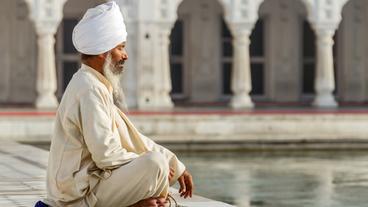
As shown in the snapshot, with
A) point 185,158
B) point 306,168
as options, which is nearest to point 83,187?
point 306,168

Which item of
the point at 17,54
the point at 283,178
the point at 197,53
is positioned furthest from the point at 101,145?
the point at 197,53

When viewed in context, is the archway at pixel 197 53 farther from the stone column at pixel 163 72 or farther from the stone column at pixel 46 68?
the stone column at pixel 46 68

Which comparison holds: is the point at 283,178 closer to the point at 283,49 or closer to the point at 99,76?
the point at 99,76

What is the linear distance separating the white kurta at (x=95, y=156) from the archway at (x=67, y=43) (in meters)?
19.6

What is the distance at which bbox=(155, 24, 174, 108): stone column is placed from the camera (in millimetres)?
22681

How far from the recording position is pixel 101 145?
16.3 feet

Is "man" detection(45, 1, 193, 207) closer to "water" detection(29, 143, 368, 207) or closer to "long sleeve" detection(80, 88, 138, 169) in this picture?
"long sleeve" detection(80, 88, 138, 169)

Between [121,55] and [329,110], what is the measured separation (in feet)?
55.0

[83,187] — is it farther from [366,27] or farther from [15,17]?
[366,27]

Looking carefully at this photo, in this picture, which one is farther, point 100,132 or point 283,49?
point 283,49

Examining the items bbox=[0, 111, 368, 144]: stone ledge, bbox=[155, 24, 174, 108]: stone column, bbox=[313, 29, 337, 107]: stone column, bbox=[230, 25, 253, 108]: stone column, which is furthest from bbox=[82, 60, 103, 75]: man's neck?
bbox=[313, 29, 337, 107]: stone column

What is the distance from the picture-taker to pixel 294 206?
11195mm

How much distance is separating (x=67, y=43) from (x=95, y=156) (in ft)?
65.5

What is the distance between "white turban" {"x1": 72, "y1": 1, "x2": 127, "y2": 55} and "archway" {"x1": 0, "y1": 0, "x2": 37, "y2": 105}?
1931 centimetres
